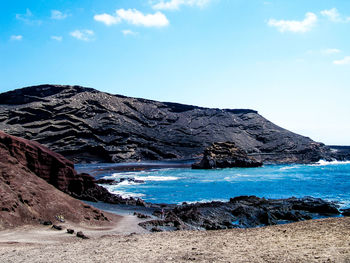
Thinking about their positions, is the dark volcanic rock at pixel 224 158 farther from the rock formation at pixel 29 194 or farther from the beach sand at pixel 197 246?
the beach sand at pixel 197 246

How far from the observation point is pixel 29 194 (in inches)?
596

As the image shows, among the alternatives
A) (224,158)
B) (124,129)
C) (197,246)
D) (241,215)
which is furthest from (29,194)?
(124,129)

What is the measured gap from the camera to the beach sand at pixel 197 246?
28.6ft

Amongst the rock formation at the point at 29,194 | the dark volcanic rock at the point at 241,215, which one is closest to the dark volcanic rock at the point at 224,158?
the dark volcanic rock at the point at 241,215

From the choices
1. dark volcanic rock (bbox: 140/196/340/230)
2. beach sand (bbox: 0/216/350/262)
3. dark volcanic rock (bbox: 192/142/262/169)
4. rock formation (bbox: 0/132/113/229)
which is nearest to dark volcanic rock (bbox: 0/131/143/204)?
rock formation (bbox: 0/132/113/229)

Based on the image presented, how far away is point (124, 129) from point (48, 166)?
102 m

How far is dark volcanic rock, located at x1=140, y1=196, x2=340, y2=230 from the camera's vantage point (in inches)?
726

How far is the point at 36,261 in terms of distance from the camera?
8.91 meters

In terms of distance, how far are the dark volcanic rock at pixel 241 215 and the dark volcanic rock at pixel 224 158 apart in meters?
58.8

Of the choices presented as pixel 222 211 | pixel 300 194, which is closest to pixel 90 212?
pixel 222 211

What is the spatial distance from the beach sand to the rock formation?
1.13 metres

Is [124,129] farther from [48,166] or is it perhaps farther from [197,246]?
[197,246]

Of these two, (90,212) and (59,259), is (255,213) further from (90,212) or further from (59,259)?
(59,259)

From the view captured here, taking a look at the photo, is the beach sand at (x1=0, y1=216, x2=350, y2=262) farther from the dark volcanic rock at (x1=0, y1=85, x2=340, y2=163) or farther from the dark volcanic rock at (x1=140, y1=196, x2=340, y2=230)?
the dark volcanic rock at (x1=0, y1=85, x2=340, y2=163)
